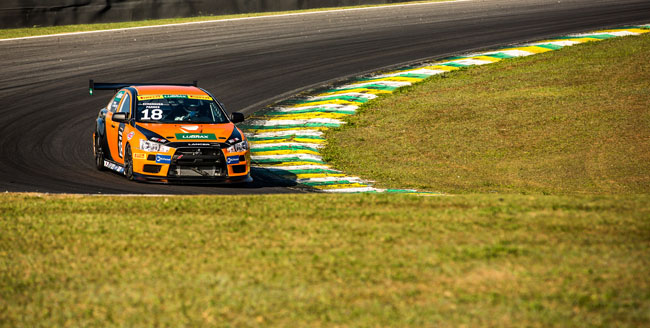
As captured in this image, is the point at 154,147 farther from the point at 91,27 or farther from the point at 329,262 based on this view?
the point at 91,27

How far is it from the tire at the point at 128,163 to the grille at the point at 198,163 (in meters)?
0.72

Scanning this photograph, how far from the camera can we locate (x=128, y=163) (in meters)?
12.8

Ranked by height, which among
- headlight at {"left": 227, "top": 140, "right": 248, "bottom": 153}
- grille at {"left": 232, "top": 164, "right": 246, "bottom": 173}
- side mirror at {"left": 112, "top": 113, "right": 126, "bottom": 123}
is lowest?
grille at {"left": 232, "top": 164, "right": 246, "bottom": 173}

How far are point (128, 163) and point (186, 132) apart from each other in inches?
41.0

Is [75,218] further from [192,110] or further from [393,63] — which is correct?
[393,63]

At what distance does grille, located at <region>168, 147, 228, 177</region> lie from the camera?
489 inches

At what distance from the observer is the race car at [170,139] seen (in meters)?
12.4

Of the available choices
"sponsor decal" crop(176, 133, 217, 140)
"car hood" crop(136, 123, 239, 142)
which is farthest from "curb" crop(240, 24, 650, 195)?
"sponsor decal" crop(176, 133, 217, 140)

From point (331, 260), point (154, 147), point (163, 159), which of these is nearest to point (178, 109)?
point (154, 147)

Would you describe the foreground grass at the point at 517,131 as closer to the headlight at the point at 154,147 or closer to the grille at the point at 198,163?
the grille at the point at 198,163

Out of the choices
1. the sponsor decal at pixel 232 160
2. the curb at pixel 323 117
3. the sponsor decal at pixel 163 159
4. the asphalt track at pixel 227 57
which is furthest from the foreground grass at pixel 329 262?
the curb at pixel 323 117

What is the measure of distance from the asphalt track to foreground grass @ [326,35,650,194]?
9.47 ft

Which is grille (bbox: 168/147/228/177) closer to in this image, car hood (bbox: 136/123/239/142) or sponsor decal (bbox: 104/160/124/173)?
car hood (bbox: 136/123/239/142)

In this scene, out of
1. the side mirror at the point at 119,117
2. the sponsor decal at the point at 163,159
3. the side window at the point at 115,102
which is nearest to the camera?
the sponsor decal at the point at 163,159
